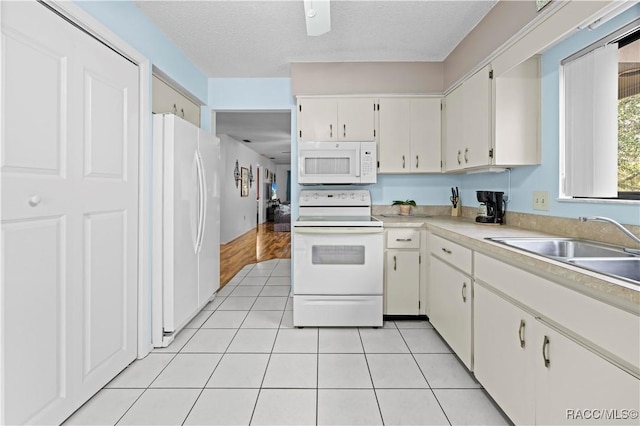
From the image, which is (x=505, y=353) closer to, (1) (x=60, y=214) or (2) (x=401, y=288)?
(2) (x=401, y=288)

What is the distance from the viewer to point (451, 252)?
2.14 metres

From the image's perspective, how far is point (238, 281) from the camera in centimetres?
413

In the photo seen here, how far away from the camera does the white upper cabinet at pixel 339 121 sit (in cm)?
316

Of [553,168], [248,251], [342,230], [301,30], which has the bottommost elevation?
[248,251]

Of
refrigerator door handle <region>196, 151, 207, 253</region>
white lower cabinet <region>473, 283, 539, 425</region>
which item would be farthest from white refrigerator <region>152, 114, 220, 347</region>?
white lower cabinet <region>473, 283, 539, 425</region>

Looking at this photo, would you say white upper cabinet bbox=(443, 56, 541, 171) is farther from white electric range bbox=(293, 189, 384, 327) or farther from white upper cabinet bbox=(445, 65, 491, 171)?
white electric range bbox=(293, 189, 384, 327)

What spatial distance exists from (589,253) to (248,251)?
17.4 feet

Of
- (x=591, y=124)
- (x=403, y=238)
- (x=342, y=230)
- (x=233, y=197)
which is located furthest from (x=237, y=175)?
(x=591, y=124)

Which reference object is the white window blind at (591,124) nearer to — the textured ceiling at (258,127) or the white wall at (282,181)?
the textured ceiling at (258,127)

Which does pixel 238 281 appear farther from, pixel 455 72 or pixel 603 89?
pixel 603 89

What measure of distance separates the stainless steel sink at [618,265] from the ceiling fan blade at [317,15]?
72.7 inches

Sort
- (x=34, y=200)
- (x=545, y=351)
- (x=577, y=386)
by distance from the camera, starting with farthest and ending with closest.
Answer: (x=34, y=200), (x=545, y=351), (x=577, y=386)

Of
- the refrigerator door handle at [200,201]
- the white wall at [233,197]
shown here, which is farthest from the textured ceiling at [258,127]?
the refrigerator door handle at [200,201]

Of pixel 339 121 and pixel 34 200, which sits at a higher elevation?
pixel 339 121
